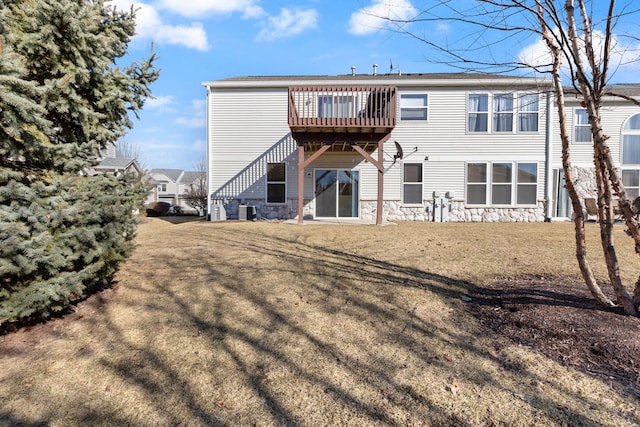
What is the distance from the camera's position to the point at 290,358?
3.00 meters

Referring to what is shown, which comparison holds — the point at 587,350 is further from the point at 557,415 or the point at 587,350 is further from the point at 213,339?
the point at 213,339

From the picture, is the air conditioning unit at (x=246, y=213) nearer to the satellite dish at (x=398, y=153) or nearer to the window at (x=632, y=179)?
the satellite dish at (x=398, y=153)

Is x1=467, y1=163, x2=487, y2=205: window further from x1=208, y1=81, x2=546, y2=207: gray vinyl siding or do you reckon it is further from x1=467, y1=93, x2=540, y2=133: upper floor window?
x1=467, y1=93, x2=540, y2=133: upper floor window

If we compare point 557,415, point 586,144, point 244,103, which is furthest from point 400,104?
point 557,415

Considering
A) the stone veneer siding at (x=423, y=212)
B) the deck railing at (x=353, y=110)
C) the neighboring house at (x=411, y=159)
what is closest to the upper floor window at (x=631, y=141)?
the neighboring house at (x=411, y=159)

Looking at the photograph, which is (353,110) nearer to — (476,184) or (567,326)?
(476,184)

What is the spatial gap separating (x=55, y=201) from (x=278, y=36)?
553 cm

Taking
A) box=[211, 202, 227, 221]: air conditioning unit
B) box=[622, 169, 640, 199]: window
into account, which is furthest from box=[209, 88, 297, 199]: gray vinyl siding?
box=[622, 169, 640, 199]: window

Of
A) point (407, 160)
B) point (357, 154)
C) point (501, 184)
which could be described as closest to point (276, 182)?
point (357, 154)

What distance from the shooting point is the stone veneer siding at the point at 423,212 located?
43.8 feet

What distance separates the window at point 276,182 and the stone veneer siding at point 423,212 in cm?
29

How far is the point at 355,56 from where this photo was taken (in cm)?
452

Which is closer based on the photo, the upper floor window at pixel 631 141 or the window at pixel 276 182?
the upper floor window at pixel 631 141

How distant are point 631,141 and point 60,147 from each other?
17446 mm
